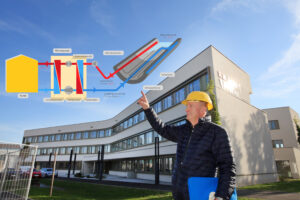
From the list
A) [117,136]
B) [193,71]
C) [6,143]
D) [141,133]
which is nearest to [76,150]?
[117,136]

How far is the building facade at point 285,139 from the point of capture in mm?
25422

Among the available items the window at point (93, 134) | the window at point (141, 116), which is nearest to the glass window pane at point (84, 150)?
the window at point (93, 134)

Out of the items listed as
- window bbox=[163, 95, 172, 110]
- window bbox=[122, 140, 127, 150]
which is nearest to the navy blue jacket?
window bbox=[163, 95, 172, 110]

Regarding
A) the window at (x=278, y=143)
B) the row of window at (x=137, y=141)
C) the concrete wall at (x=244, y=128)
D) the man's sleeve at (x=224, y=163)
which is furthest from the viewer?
the window at (x=278, y=143)

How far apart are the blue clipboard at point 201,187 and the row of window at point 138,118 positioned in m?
15.3

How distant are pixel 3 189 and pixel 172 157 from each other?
16.3m

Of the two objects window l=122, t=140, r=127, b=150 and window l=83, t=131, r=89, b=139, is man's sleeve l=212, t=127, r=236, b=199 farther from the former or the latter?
window l=83, t=131, r=89, b=139

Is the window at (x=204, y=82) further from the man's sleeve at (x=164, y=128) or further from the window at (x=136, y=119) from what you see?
the window at (x=136, y=119)

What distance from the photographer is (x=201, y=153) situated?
7.52ft

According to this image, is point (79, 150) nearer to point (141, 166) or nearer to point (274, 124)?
point (141, 166)

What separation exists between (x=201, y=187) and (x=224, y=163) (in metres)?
0.37

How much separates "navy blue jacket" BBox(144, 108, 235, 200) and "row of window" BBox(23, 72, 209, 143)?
14906mm

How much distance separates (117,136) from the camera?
40.0 m

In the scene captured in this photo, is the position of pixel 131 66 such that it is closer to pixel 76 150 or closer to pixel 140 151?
pixel 140 151
